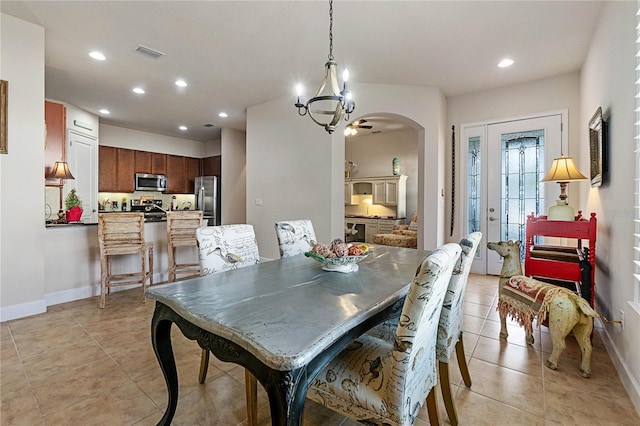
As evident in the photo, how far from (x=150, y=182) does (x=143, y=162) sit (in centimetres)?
47

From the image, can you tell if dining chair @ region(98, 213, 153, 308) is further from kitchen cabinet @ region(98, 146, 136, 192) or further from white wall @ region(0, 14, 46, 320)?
kitchen cabinet @ region(98, 146, 136, 192)

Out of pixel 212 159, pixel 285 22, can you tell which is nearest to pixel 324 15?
pixel 285 22

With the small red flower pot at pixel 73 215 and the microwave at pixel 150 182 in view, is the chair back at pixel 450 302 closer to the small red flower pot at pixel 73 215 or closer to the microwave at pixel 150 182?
the small red flower pot at pixel 73 215

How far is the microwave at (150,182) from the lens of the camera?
22.2 ft

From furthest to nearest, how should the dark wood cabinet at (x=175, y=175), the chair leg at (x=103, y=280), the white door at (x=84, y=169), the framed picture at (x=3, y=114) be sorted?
the dark wood cabinet at (x=175, y=175)
the white door at (x=84, y=169)
the chair leg at (x=103, y=280)
the framed picture at (x=3, y=114)

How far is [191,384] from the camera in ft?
6.01

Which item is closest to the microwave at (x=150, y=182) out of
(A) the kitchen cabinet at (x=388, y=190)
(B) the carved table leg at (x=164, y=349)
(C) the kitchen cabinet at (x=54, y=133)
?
(C) the kitchen cabinet at (x=54, y=133)

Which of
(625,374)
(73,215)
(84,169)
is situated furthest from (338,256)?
(84,169)

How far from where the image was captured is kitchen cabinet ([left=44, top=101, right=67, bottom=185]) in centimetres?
420

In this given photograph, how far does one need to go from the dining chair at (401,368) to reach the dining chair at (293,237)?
1.21 meters

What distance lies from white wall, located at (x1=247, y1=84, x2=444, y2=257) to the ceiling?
221 millimetres

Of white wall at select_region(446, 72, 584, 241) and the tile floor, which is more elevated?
white wall at select_region(446, 72, 584, 241)

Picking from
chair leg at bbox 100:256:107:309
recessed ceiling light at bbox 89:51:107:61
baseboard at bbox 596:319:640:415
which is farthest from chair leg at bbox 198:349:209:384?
recessed ceiling light at bbox 89:51:107:61

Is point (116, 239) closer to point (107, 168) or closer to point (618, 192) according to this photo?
point (107, 168)
